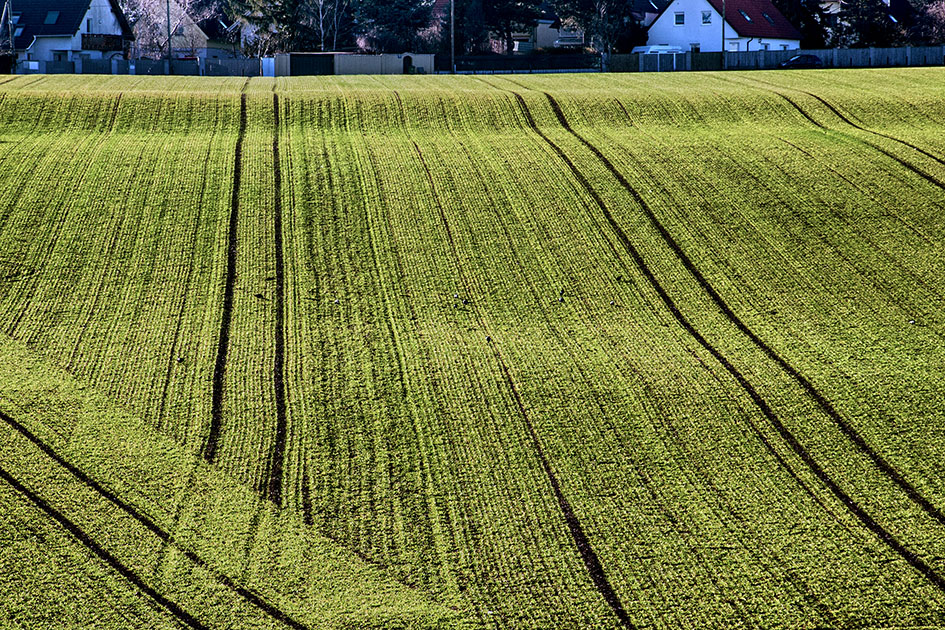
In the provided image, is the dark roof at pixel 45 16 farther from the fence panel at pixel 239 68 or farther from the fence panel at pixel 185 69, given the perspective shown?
the fence panel at pixel 239 68

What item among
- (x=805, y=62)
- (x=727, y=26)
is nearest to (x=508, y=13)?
(x=727, y=26)

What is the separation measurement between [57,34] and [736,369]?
5745 cm

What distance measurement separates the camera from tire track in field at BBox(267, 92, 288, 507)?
465 inches

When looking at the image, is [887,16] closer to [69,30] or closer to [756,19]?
[756,19]

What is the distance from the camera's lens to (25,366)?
47.1 feet

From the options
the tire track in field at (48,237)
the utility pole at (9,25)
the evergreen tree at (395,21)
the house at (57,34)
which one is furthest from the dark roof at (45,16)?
the tire track in field at (48,237)

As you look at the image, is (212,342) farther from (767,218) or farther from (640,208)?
(767,218)

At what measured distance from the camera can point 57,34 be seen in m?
59.9

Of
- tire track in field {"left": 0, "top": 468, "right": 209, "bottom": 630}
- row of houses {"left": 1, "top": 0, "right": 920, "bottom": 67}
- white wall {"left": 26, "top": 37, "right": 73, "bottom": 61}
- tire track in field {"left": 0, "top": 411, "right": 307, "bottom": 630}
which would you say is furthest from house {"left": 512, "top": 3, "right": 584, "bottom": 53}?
tire track in field {"left": 0, "top": 468, "right": 209, "bottom": 630}

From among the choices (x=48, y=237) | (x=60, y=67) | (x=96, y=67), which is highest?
(x=96, y=67)

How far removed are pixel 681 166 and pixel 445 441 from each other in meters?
13.2

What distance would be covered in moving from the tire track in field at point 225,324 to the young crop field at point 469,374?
0.09 meters

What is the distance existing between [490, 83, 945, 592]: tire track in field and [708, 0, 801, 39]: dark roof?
4129 cm

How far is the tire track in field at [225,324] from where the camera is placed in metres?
12.7
